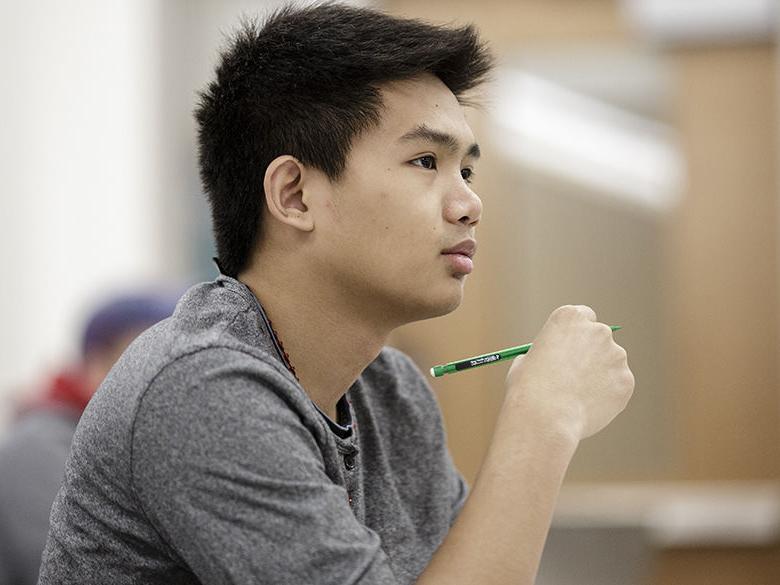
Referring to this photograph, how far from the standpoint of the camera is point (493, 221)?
3.67 m

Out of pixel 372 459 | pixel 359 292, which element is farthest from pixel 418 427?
pixel 359 292

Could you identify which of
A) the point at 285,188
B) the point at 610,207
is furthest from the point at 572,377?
the point at 610,207

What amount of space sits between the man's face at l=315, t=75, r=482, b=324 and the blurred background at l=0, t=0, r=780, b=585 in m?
2.49

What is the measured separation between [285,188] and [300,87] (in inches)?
4.0

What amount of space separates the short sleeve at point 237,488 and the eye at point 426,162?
0.28m

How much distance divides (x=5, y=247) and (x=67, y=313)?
277mm

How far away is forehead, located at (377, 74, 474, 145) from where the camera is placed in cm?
111

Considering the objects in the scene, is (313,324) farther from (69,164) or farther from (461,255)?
(69,164)

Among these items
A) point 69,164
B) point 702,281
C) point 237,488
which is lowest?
point 237,488

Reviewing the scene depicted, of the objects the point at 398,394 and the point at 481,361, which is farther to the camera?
the point at 398,394

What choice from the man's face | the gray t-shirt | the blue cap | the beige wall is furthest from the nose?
the beige wall

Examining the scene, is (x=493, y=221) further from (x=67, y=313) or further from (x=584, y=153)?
(x=67, y=313)

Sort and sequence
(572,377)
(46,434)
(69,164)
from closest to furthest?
(572,377) → (46,434) → (69,164)

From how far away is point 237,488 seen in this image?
94 centimetres
